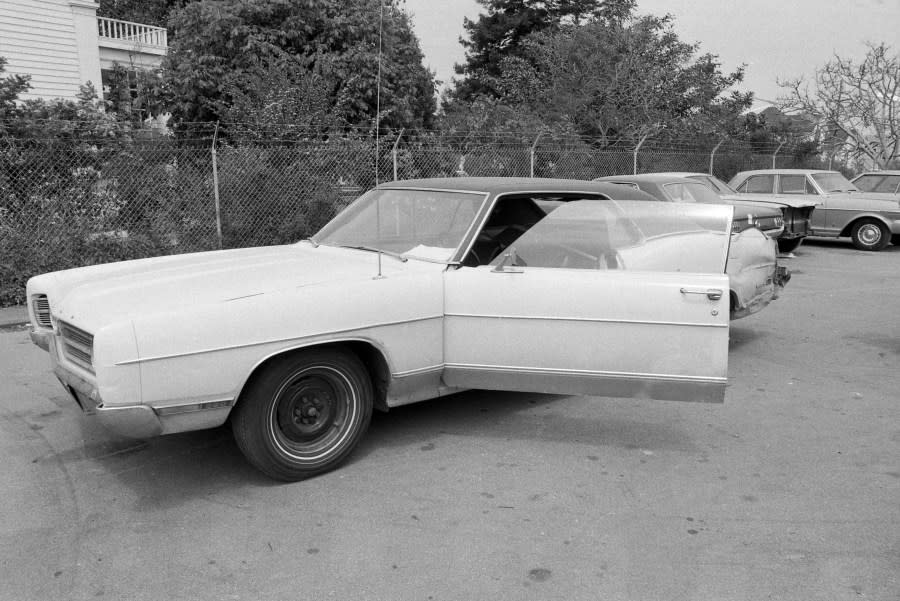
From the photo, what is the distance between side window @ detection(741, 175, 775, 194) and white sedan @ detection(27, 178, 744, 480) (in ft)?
35.0

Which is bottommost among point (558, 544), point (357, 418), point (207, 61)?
point (558, 544)

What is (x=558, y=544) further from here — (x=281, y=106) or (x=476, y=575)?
(x=281, y=106)

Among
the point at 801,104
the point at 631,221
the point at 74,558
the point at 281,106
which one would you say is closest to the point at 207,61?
the point at 281,106

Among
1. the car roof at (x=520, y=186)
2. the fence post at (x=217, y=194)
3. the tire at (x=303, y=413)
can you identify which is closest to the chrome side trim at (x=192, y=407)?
the tire at (x=303, y=413)

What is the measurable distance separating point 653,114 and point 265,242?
620 inches

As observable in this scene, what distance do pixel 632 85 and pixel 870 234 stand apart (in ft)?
34.8

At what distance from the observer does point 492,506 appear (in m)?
3.70

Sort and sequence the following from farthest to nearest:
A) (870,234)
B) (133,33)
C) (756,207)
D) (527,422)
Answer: (133,33) → (870,234) → (756,207) → (527,422)

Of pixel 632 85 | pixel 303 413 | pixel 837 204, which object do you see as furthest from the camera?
pixel 632 85

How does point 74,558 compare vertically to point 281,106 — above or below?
below

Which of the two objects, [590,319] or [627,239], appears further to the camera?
[627,239]

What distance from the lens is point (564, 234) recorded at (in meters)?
4.57

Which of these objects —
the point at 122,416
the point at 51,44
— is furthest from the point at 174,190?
the point at 51,44

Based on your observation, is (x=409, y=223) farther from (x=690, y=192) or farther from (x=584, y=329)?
(x=690, y=192)
